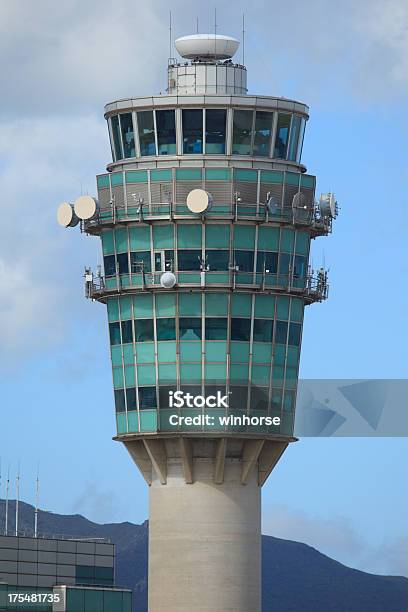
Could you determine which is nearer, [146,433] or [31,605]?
[146,433]

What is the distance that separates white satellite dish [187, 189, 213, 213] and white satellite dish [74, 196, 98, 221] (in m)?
6.94

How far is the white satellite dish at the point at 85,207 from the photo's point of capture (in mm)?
137250

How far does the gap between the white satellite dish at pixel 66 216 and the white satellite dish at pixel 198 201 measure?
826cm

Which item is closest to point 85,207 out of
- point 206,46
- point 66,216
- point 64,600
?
point 66,216

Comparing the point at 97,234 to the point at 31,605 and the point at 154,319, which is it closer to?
the point at 154,319

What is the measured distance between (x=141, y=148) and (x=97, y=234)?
6.69 meters

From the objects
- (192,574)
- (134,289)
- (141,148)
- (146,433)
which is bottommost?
(192,574)

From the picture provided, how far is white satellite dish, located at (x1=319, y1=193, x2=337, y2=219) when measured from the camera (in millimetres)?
139625

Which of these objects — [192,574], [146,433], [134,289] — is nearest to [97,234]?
[134,289]

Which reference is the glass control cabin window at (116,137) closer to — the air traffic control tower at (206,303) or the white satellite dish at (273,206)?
the air traffic control tower at (206,303)

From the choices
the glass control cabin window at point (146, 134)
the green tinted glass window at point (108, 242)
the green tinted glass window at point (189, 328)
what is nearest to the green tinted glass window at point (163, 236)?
the green tinted glass window at point (108, 242)

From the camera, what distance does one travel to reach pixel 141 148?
138875mm

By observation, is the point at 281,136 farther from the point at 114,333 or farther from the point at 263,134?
the point at 114,333

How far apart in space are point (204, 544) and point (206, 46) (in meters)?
33.0
